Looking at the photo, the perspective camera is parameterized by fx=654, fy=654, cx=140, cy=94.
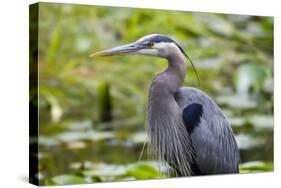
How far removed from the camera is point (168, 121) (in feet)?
16.3

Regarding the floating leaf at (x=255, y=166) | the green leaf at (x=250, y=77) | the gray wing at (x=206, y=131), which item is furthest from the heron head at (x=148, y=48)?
the floating leaf at (x=255, y=166)

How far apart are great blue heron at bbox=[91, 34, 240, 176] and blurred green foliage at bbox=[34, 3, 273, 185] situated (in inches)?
3.6

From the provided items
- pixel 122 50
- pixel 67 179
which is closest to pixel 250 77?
pixel 122 50

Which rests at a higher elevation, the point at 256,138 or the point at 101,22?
the point at 101,22

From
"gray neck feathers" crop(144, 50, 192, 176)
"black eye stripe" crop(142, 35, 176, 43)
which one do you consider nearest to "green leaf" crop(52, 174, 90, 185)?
"gray neck feathers" crop(144, 50, 192, 176)

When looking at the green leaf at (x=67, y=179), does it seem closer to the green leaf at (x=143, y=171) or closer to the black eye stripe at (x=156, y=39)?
the green leaf at (x=143, y=171)

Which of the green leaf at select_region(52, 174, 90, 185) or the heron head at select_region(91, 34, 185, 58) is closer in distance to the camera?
the green leaf at select_region(52, 174, 90, 185)

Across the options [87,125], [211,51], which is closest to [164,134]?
[87,125]

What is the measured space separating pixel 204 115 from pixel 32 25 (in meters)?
1.46

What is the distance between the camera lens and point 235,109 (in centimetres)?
556

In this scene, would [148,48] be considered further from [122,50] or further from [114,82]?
[114,82]

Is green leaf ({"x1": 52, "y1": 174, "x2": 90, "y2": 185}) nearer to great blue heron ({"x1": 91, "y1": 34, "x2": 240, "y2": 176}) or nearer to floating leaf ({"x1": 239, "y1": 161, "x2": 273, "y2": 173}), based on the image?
great blue heron ({"x1": 91, "y1": 34, "x2": 240, "y2": 176})

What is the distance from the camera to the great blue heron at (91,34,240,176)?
496cm
